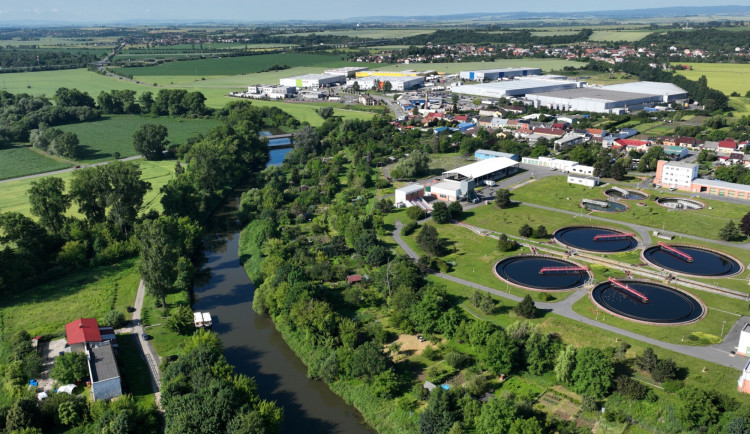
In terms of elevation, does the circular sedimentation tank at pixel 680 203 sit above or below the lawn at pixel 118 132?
below

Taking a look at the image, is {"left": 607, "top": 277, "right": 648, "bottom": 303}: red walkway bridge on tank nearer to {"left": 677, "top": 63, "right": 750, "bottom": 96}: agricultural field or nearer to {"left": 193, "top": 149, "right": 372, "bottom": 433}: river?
{"left": 193, "top": 149, "right": 372, "bottom": 433}: river

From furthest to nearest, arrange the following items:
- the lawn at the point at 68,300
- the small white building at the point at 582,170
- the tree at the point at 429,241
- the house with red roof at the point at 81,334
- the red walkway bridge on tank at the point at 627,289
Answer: the small white building at the point at 582,170
the tree at the point at 429,241
the red walkway bridge on tank at the point at 627,289
the lawn at the point at 68,300
the house with red roof at the point at 81,334

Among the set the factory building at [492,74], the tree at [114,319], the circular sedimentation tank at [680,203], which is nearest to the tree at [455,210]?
the circular sedimentation tank at [680,203]

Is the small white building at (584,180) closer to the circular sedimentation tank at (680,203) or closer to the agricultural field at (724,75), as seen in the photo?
the circular sedimentation tank at (680,203)

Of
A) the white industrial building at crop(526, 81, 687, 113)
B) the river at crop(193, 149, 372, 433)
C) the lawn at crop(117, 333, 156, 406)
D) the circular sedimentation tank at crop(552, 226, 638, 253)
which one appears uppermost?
the white industrial building at crop(526, 81, 687, 113)

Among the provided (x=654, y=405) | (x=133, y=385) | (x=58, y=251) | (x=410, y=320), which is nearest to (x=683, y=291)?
(x=654, y=405)

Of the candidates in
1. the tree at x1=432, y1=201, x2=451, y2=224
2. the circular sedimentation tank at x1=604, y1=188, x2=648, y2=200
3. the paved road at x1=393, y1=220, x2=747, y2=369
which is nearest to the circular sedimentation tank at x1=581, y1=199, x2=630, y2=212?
the circular sedimentation tank at x1=604, y1=188, x2=648, y2=200
